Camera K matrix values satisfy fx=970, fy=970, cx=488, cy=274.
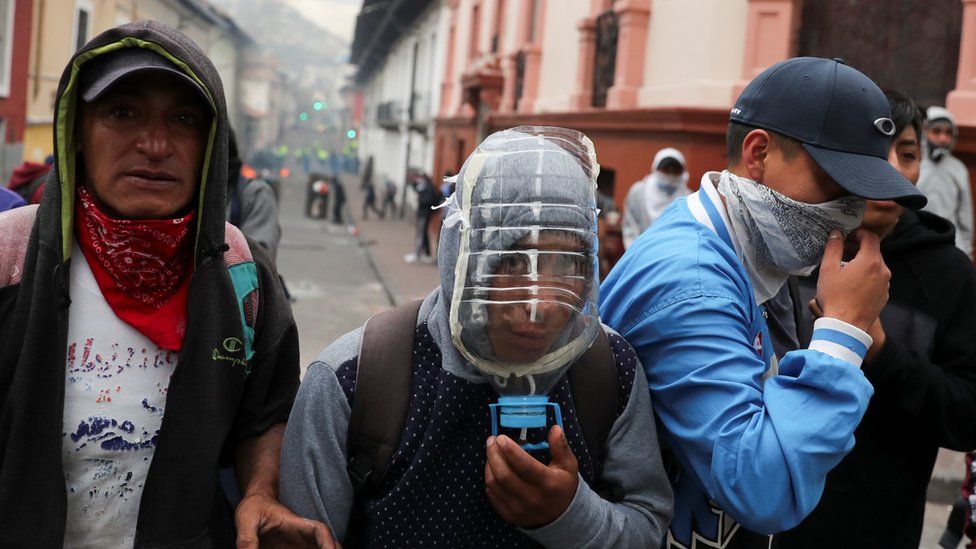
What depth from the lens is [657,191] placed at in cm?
902

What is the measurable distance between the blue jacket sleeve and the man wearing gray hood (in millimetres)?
5239

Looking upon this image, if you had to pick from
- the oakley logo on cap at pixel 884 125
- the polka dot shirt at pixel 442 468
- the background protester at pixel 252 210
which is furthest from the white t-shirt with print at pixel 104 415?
the background protester at pixel 252 210

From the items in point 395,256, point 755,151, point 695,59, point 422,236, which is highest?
point 695,59

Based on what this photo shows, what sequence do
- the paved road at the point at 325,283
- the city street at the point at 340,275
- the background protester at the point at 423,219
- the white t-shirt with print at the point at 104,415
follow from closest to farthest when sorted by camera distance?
1. the white t-shirt with print at the point at 104,415
2. the paved road at the point at 325,283
3. the city street at the point at 340,275
4. the background protester at the point at 423,219

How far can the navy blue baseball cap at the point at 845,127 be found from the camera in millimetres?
1862

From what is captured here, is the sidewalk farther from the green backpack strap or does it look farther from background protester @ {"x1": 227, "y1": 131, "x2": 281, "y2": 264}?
the green backpack strap

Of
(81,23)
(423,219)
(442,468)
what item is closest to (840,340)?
(442,468)

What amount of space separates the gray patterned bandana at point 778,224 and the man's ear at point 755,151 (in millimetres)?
25

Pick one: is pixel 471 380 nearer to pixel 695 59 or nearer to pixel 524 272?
pixel 524 272

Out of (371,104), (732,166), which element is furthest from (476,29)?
(371,104)

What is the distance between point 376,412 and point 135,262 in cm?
58

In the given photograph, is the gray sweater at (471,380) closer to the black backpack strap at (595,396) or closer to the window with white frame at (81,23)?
the black backpack strap at (595,396)

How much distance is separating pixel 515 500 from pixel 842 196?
910 millimetres

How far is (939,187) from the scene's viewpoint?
6625 millimetres
